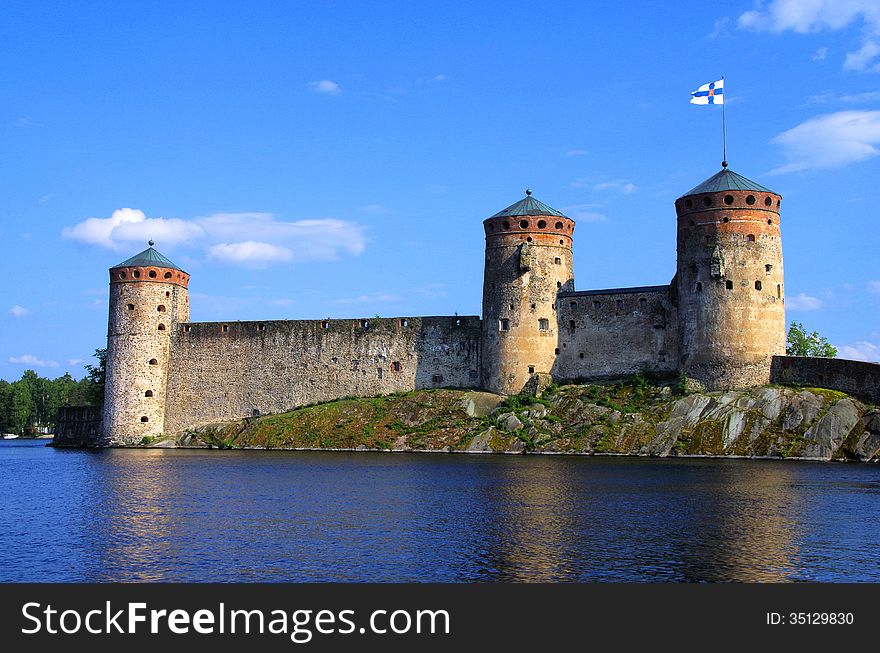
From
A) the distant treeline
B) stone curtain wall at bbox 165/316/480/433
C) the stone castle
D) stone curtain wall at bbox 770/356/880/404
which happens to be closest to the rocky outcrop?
stone curtain wall at bbox 770/356/880/404

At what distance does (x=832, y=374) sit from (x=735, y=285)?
7.38 metres

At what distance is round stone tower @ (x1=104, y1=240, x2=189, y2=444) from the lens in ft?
230

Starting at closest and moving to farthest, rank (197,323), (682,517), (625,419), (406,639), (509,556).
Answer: (406,639)
(509,556)
(682,517)
(625,419)
(197,323)

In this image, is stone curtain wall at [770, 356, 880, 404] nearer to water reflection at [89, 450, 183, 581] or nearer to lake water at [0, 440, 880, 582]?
lake water at [0, 440, 880, 582]

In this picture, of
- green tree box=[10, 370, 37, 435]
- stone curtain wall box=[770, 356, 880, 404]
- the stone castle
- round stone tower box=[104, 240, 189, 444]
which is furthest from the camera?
green tree box=[10, 370, 37, 435]

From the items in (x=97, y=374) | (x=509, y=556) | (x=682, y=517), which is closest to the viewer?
(x=509, y=556)

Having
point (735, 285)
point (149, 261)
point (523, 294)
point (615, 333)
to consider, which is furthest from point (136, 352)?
point (735, 285)

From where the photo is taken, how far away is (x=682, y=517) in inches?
1188

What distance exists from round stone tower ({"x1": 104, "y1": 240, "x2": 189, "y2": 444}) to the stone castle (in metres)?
0.10

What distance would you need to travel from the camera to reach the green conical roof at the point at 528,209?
6328cm

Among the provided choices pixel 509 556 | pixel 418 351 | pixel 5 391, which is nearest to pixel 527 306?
pixel 418 351

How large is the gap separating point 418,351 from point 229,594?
46.5 m

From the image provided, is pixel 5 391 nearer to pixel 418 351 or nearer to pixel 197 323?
pixel 197 323

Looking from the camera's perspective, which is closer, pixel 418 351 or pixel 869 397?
pixel 869 397
